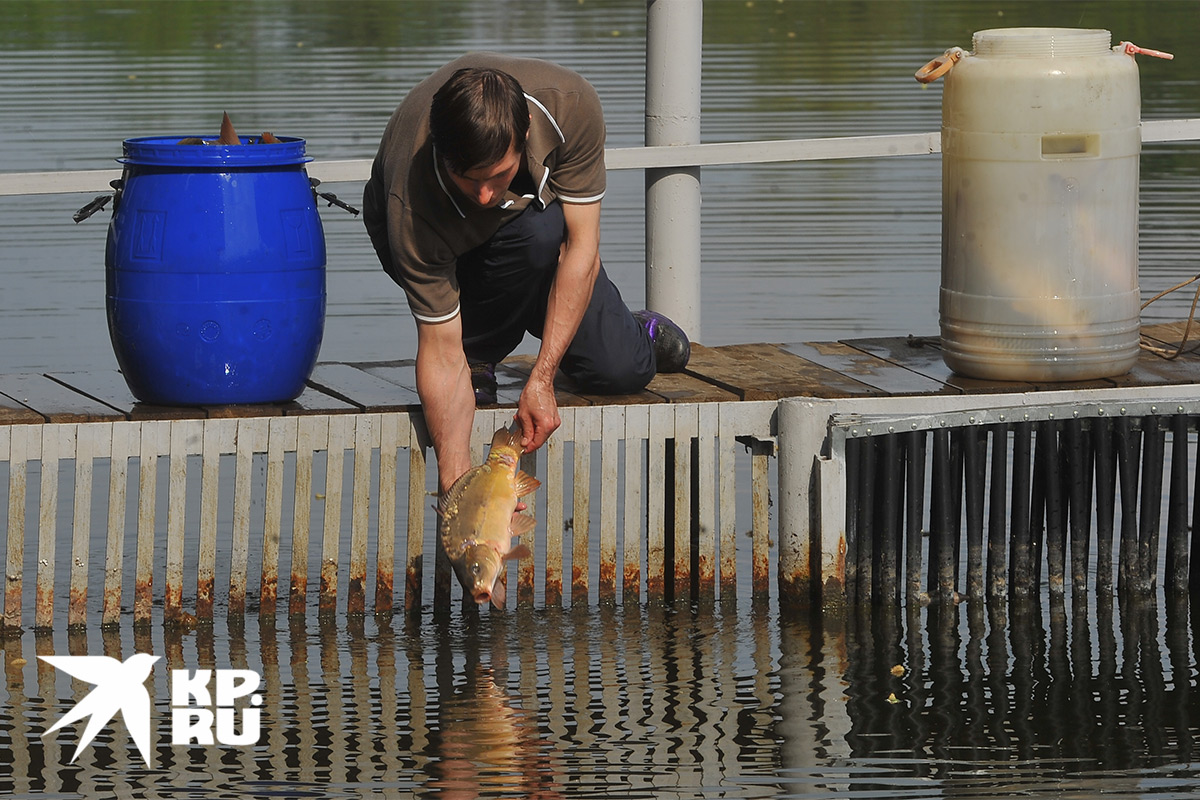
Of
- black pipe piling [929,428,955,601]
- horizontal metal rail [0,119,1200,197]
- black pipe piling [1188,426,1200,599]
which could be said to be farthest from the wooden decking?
horizontal metal rail [0,119,1200,197]

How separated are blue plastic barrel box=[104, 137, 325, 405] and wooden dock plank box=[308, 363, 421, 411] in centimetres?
31

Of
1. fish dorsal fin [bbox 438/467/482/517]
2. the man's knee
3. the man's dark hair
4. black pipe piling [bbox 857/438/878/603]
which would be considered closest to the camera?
the man's dark hair

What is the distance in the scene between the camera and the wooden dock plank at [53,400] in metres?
6.33

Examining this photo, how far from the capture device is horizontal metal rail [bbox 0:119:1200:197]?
716 cm

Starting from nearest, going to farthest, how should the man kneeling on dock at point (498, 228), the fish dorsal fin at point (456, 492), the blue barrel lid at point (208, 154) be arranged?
1. the man kneeling on dock at point (498, 228)
2. the fish dorsal fin at point (456, 492)
3. the blue barrel lid at point (208, 154)

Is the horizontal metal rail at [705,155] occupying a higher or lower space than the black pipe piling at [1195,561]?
higher

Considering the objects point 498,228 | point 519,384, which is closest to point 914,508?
point 519,384

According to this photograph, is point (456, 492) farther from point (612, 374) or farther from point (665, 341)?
point (665, 341)

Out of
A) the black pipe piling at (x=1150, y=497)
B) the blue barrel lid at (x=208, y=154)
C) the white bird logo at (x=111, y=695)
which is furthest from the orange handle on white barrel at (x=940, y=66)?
the white bird logo at (x=111, y=695)

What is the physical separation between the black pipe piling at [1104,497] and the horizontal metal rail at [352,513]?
1.09 metres

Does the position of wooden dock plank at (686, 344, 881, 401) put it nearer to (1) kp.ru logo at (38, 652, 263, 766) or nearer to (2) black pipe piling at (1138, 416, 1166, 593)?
(2) black pipe piling at (1138, 416, 1166, 593)

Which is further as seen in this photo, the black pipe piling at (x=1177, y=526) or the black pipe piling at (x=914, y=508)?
the black pipe piling at (x=1177, y=526)

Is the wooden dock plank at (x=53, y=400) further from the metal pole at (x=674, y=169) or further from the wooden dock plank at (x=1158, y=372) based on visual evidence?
the wooden dock plank at (x=1158, y=372)

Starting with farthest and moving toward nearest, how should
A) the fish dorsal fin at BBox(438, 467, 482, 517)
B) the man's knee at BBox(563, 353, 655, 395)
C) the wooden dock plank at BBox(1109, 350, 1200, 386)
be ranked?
the wooden dock plank at BBox(1109, 350, 1200, 386)
the man's knee at BBox(563, 353, 655, 395)
the fish dorsal fin at BBox(438, 467, 482, 517)
